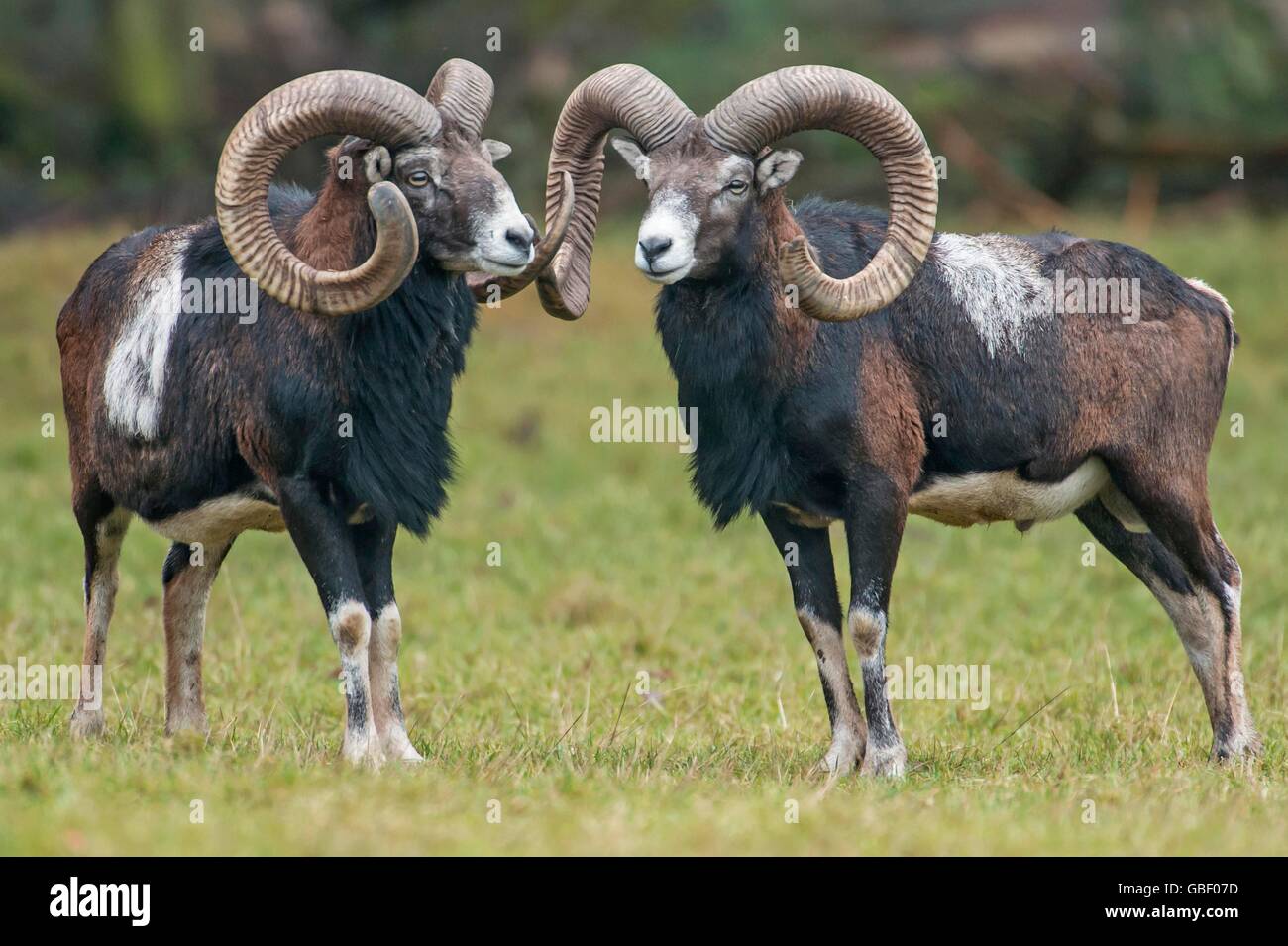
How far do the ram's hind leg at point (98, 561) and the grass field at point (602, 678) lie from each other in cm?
33

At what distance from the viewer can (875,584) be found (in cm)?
867

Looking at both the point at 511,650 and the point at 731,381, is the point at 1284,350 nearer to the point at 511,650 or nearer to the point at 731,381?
the point at 511,650

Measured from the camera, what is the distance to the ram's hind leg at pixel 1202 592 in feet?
30.3

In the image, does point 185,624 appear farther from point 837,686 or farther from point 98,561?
point 837,686

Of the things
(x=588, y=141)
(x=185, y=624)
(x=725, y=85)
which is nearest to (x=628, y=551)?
(x=185, y=624)

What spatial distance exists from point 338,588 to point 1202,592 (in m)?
4.33

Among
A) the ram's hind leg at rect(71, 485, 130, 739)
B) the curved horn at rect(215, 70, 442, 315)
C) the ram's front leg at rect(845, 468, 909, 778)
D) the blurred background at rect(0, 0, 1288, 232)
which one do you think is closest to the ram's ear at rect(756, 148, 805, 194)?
the ram's front leg at rect(845, 468, 909, 778)

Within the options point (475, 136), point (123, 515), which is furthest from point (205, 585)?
point (475, 136)

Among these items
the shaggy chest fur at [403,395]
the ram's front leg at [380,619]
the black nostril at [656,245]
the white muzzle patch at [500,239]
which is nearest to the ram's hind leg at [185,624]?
the ram's front leg at [380,619]

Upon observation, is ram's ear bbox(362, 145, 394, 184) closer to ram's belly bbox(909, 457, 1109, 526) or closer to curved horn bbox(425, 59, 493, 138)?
curved horn bbox(425, 59, 493, 138)

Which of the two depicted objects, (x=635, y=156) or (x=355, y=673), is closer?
(x=355, y=673)

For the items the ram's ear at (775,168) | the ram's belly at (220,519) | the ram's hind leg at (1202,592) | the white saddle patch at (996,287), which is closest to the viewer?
the ram's ear at (775,168)

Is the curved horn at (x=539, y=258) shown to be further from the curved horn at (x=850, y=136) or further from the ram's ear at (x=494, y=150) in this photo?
the curved horn at (x=850, y=136)

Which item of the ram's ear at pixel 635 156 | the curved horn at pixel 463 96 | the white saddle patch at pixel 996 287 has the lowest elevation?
A: the white saddle patch at pixel 996 287
